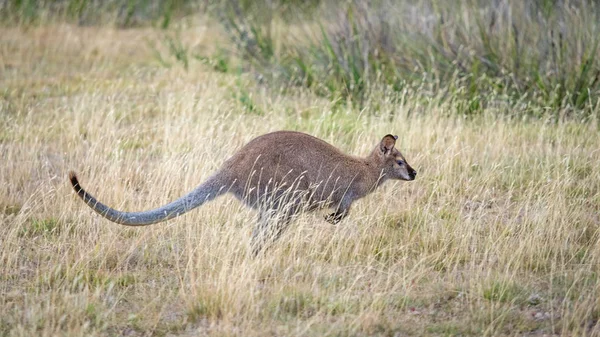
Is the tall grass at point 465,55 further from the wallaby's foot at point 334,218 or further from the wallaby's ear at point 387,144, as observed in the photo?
the wallaby's foot at point 334,218

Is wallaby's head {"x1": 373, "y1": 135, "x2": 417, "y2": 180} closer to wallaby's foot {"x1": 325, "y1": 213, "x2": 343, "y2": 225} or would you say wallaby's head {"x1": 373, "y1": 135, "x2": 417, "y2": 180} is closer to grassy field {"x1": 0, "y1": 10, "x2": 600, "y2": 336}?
grassy field {"x1": 0, "y1": 10, "x2": 600, "y2": 336}

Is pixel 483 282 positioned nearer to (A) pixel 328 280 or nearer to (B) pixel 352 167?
(A) pixel 328 280

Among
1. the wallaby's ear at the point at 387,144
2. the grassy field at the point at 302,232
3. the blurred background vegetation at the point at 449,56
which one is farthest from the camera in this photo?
the blurred background vegetation at the point at 449,56

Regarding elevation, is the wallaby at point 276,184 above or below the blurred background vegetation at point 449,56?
below

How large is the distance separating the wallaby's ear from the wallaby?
42cm

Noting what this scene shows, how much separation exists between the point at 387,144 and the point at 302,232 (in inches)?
41.2

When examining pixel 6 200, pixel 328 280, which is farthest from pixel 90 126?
pixel 328 280

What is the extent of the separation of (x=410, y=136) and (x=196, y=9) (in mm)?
8904

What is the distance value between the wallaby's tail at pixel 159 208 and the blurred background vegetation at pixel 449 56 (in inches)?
144

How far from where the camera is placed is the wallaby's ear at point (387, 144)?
21.4 ft

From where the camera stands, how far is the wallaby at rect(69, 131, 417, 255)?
5559 mm

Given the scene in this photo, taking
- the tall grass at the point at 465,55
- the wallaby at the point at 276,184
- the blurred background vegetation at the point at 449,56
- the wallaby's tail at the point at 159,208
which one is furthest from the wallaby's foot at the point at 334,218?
the tall grass at the point at 465,55

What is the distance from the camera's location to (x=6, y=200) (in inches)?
272

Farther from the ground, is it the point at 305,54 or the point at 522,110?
the point at 305,54
